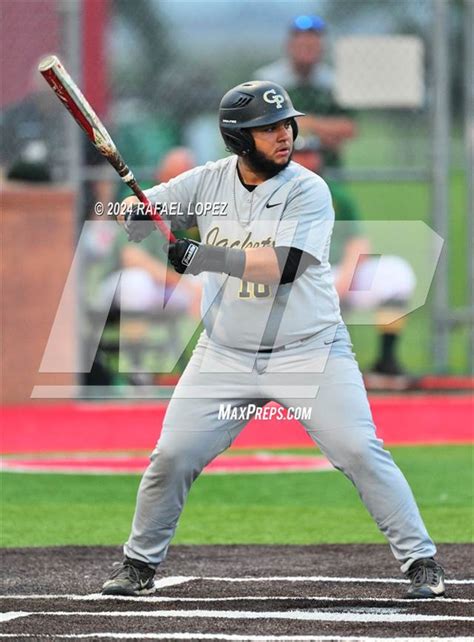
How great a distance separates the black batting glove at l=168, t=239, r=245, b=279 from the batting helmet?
51cm

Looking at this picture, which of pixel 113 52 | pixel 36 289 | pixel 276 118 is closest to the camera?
pixel 276 118

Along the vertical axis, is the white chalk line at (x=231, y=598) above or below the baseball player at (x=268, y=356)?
below

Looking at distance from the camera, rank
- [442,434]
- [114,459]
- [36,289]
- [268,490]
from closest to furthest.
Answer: [268,490] < [114,459] < [442,434] < [36,289]

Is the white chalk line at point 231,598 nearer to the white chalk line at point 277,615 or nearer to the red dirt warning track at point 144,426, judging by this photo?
the white chalk line at point 277,615

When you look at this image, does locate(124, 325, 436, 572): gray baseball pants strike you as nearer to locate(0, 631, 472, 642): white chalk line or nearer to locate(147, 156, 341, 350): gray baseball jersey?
locate(147, 156, 341, 350): gray baseball jersey

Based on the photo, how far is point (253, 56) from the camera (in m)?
15.5

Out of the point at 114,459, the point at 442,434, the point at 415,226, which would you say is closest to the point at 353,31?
the point at 415,226

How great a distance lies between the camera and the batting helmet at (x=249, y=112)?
665 centimetres

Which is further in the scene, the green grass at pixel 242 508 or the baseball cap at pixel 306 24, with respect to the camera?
the baseball cap at pixel 306 24

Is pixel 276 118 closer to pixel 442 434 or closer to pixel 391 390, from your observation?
pixel 442 434

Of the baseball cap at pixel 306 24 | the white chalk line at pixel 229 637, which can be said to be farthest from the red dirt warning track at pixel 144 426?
the white chalk line at pixel 229 637

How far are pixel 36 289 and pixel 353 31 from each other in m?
3.90

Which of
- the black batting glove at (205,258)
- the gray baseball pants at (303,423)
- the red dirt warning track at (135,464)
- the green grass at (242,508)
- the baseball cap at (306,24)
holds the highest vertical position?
the baseball cap at (306,24)

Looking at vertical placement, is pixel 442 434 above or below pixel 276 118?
below
